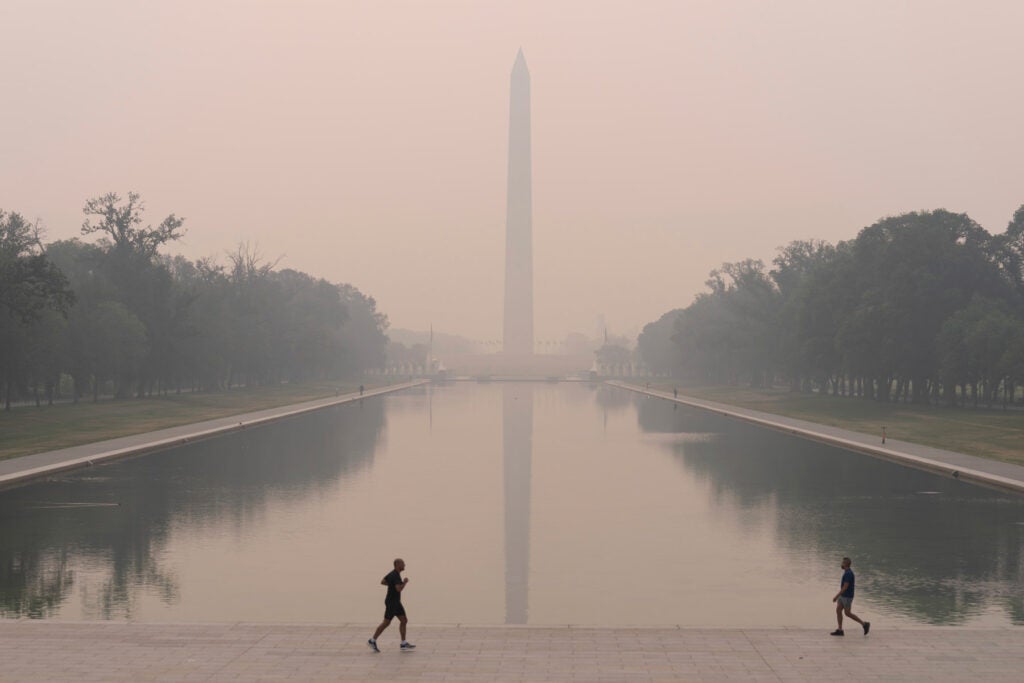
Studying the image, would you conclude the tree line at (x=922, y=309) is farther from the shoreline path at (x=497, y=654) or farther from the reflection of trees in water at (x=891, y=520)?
the shoreline path at (x=497, y=654)

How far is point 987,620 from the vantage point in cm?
1319

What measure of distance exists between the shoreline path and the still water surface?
905mm

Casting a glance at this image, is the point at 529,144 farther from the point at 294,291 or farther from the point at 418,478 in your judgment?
the point at 418,478

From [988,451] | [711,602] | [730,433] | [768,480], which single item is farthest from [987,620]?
[730,433]

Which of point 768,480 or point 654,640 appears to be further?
point 768,480

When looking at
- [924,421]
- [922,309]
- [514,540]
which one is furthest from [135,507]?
[922,309]

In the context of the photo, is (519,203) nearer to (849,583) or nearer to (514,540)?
(514,540)

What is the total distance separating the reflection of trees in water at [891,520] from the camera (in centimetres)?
1495

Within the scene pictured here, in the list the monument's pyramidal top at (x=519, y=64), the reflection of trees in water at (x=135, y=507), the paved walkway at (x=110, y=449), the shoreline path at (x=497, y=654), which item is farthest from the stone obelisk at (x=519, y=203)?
the shoreline path at (x=497, y=654)

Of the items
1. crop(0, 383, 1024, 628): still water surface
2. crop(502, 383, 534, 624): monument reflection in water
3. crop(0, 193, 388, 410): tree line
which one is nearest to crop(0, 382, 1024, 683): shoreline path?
crop(0, 383, 1024, 628): still water surface

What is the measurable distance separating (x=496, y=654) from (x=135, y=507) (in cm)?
1402

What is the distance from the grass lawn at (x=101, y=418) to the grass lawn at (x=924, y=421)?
3236cm

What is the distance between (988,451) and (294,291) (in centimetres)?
10036

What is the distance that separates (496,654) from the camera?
11.3m
